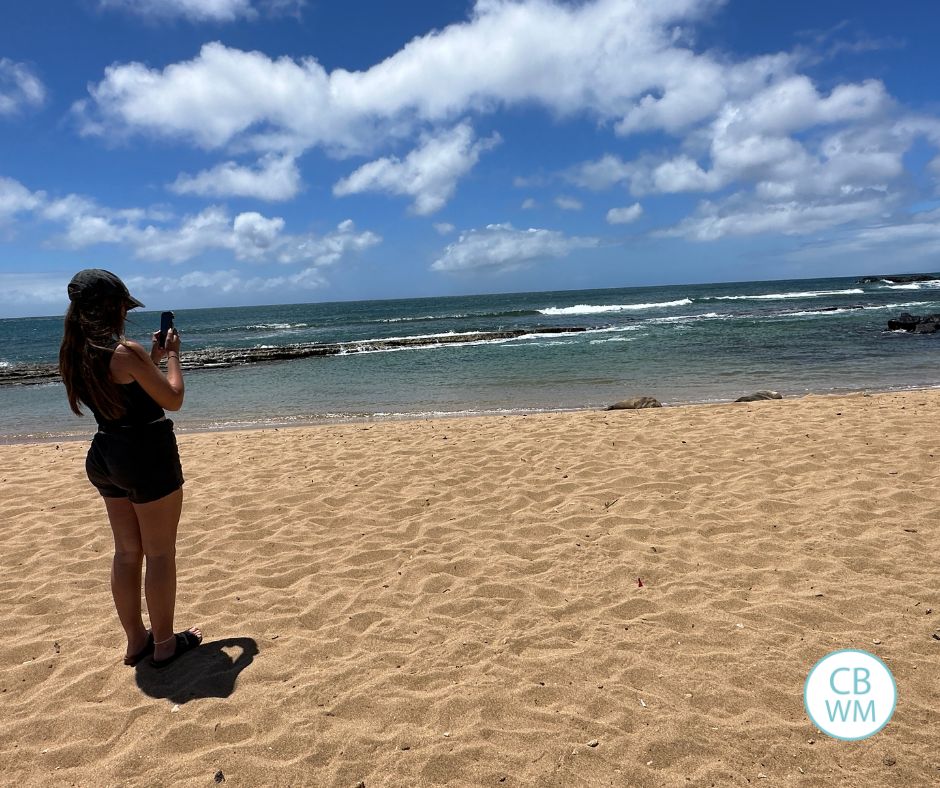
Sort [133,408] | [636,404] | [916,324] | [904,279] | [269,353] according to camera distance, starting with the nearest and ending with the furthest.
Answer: [133,408], [636,404], [916,324], [269,353], [904,279]

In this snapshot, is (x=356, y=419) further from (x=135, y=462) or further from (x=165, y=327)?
(x=135, y=462)

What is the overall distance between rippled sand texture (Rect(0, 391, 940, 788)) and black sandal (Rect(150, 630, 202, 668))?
0.20 ft

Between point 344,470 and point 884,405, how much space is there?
26.2 feet

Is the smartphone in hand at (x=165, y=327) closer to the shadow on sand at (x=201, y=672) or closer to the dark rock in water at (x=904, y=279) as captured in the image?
the shadow on sand at (x=201, y=672)

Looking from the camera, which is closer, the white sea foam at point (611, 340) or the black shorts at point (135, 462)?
the black shorts at point (135, 462)

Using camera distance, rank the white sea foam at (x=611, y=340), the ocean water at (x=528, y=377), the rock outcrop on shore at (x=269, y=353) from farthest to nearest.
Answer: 1. the white sea foam at (x=611, y=340)
2. the rock outcrop on shore at (x=269, y=353)
3. the ocean water at (x=528, y=377)

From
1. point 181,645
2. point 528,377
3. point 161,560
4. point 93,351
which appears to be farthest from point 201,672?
point 528,377

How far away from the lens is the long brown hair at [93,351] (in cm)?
263

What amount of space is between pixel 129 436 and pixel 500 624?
2.26 metres

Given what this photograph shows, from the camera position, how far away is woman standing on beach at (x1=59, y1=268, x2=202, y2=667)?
8.67ft

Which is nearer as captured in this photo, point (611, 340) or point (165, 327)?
point (165, 327)

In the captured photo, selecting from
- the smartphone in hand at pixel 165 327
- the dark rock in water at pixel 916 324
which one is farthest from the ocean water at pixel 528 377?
the smartphone in hand at pixel 165 327

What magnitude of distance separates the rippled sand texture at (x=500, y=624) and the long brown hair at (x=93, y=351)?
5.10 feet

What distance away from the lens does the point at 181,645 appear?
129 inches
